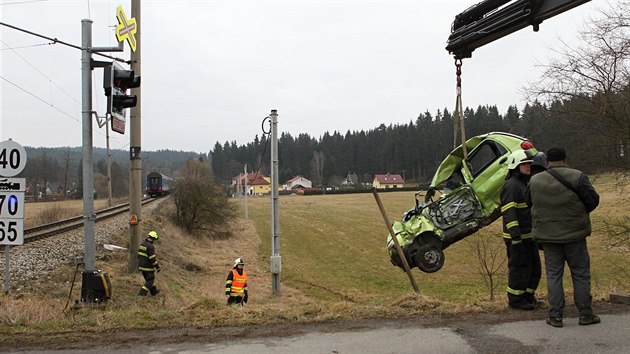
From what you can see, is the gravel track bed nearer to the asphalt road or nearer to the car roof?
the asphalt road

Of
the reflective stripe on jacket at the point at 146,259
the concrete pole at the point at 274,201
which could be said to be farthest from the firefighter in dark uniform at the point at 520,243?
the reflective stripe on jacket at the point at 146,259

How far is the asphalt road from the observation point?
4.38 m

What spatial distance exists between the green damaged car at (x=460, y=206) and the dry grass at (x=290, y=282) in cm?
97

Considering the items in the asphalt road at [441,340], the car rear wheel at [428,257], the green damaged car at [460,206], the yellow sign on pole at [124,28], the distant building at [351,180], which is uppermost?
the yellow sign on pole at [124,28]

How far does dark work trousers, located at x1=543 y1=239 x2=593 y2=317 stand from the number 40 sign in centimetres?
723

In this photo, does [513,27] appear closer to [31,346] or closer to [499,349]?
[499,349]

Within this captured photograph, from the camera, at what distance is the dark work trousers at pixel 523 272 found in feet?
19.0

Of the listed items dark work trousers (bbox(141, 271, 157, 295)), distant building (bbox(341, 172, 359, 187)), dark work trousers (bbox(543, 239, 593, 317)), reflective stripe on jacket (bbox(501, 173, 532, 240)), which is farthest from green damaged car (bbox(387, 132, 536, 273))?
distant building (bbox(341, 172, 359, 187))

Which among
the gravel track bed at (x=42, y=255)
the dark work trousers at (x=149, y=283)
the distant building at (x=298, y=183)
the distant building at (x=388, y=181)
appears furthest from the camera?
the distant building at (x=298, y=183)

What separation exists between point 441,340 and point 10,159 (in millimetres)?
6599

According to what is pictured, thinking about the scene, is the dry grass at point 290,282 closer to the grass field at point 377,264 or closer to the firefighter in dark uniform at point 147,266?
the grass field at point 377,264

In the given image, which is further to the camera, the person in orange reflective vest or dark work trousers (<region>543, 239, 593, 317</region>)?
the person in orange reflective vest

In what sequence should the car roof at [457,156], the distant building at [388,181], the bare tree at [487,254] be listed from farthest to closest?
the distant building at [388,181], the bare tree at [487,254], the car roof at [457,156]

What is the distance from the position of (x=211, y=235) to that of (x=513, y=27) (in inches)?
1122
